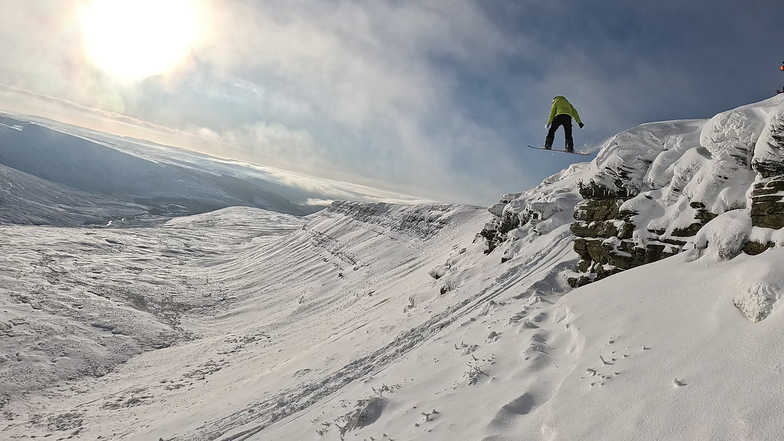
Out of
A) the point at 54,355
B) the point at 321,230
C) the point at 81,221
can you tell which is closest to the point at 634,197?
the point at 54,355

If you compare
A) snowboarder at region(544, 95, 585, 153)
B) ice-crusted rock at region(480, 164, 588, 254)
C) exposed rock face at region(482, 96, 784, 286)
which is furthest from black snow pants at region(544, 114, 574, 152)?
exposed rock face at region(482, 96, 784, 286)

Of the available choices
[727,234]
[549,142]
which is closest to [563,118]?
[549,142]

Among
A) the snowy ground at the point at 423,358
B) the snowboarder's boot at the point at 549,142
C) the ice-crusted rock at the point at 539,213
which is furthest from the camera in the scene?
the snowboarder's boot at the point at 549,142

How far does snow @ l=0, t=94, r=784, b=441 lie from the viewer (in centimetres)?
458

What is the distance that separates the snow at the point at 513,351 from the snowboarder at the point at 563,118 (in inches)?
98.9

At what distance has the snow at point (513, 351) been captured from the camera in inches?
180

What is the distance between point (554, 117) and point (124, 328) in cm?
3740

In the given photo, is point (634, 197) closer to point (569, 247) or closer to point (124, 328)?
point (569, 247)

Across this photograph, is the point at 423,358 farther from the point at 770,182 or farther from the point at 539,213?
the point at 539,213

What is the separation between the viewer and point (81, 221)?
504ft

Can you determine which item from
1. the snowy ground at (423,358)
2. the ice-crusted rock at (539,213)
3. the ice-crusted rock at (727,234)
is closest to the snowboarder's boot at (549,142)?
the ice-crusted rock at (539,213)

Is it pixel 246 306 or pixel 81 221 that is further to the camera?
pixel 81 221

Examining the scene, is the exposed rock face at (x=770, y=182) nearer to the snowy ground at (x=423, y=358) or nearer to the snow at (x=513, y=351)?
the snow at (x=513, y=351)

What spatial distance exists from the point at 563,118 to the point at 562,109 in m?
0.44
